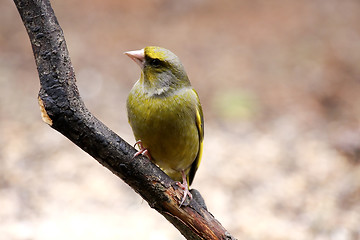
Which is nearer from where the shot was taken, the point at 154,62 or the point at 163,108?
the point at 163,108

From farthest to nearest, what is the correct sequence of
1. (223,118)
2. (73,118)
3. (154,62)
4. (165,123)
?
(223,118)
(154,62)
(165,123)
(73,118)

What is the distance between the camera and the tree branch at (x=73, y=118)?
242 centimetres

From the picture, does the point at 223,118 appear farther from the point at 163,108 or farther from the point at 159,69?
the point at 163,108

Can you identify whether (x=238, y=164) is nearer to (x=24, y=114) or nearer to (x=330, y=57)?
(x=24, y=114)

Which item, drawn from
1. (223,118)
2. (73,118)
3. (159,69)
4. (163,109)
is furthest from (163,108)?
(223,118)

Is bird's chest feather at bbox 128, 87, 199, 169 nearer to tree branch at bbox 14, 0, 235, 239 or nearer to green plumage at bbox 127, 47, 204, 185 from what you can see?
green plumage at bbox 127, 47, 204, 185

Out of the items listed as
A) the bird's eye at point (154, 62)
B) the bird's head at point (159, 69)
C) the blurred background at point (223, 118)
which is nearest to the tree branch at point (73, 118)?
the bird's head at point (159, 69)

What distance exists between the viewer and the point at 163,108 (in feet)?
10.5

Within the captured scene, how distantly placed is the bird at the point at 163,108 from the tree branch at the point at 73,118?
0.98ft

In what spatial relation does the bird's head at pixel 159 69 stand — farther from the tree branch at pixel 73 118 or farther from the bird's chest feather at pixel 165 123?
the tree branch at pixel 73 118

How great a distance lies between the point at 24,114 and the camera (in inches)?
252

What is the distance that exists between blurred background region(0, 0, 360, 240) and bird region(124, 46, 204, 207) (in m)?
1.83

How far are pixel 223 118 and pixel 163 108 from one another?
13.0 feet

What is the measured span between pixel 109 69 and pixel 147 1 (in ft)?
9.03
